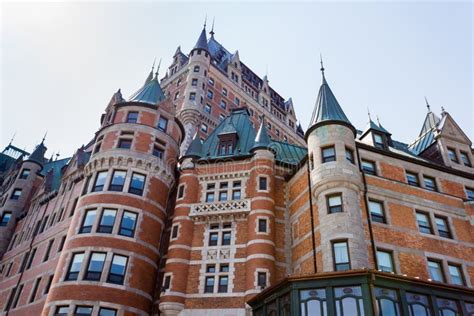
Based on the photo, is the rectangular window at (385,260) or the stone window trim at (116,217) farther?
the stone window trim at (116,217)

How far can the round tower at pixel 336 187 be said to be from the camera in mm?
23391

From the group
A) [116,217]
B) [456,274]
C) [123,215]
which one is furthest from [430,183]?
[116,217]

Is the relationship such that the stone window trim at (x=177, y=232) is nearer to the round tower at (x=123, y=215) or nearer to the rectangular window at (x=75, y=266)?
the round tower at (x=123, y=215)

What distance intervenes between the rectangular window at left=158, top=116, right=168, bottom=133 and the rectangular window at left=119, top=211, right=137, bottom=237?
864cm

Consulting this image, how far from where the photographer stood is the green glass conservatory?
17547 mm

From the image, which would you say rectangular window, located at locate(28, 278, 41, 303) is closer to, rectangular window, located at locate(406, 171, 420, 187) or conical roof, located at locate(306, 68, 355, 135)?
conical roof, located at locate(306, 68, 355, 135)

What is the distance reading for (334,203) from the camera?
25656mm

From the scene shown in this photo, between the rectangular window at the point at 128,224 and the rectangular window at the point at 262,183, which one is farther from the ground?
the rectangular window at the point at 262,183

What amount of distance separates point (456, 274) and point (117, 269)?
73.4ft

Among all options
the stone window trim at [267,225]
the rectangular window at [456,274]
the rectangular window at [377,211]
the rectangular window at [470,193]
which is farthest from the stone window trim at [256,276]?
the rectangular window at [470,193]

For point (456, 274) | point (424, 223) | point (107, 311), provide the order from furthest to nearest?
point (424, 223) → point (107, 311) → point (456, 274)

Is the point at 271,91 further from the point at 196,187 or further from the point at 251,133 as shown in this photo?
the point at 196,187

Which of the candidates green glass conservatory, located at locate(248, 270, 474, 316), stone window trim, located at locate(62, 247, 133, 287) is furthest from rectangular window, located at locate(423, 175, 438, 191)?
stone window trim, located at locate(62, 247, 133, 287)

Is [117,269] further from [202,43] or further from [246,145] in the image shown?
[202,43]
